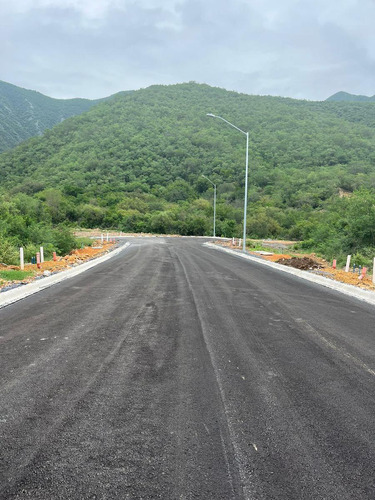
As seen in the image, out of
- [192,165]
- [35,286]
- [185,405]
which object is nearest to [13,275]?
[35,286]

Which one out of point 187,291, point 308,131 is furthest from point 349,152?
point 187,291

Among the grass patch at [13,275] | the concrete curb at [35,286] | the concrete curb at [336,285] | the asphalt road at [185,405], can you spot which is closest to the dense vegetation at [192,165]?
the concrete curb at [336,285]

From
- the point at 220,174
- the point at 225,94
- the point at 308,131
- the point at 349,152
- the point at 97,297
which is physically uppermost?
the point at 225,94

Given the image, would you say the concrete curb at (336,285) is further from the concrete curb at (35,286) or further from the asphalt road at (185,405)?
the concrete curb at (35,286)

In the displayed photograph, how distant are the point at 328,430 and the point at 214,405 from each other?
Answer: 3.65ft

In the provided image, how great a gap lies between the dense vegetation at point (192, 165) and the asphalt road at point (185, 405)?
32.9 meters

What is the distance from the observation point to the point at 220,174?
111 meters

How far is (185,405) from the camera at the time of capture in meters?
3.94

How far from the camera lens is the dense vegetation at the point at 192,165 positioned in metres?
74.0

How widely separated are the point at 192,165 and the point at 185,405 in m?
113

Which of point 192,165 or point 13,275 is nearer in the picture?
point 13,275

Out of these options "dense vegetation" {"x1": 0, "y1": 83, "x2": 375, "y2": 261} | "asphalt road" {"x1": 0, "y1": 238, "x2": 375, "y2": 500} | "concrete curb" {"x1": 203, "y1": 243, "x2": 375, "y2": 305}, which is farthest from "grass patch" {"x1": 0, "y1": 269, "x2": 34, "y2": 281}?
"dense vegetation" {"x1": 0, "y1": 83, "x2": 375, "y2": 261}

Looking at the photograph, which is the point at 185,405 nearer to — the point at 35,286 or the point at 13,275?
the point at 35,286

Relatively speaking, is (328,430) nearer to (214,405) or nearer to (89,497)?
(214,405)
